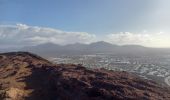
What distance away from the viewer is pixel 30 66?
1786 inches

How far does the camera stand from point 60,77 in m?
32.8

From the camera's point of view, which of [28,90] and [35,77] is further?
[35,77]

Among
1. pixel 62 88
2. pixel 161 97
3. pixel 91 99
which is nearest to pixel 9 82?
pixel 62 88

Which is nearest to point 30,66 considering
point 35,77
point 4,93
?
point 35,77

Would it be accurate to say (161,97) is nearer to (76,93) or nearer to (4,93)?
(76,93)

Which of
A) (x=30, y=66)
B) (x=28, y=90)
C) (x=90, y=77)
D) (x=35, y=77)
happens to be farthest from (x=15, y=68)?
(x=90, y=77)

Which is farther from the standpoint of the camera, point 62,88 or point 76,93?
point 62,88

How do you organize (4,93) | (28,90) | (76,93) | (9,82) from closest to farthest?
1. (76,93)
2. (4,93)
3. (28,90)
4. (9,82)

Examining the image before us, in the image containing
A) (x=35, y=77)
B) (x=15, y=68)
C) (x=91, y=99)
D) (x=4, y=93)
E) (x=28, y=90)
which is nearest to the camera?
(x=91, y=99)

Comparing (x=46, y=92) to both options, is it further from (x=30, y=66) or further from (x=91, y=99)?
(x=30, y=66)

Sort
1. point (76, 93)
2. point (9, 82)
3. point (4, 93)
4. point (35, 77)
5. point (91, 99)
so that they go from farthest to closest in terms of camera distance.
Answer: point (35, 77), point (9, 82), point (4, 93), point (76, 93), point (91, 99)

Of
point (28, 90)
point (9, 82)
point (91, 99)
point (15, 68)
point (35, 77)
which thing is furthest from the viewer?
point (15, 68)

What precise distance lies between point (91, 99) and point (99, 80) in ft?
20.1

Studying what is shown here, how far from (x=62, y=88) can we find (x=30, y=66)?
59.8 ft
